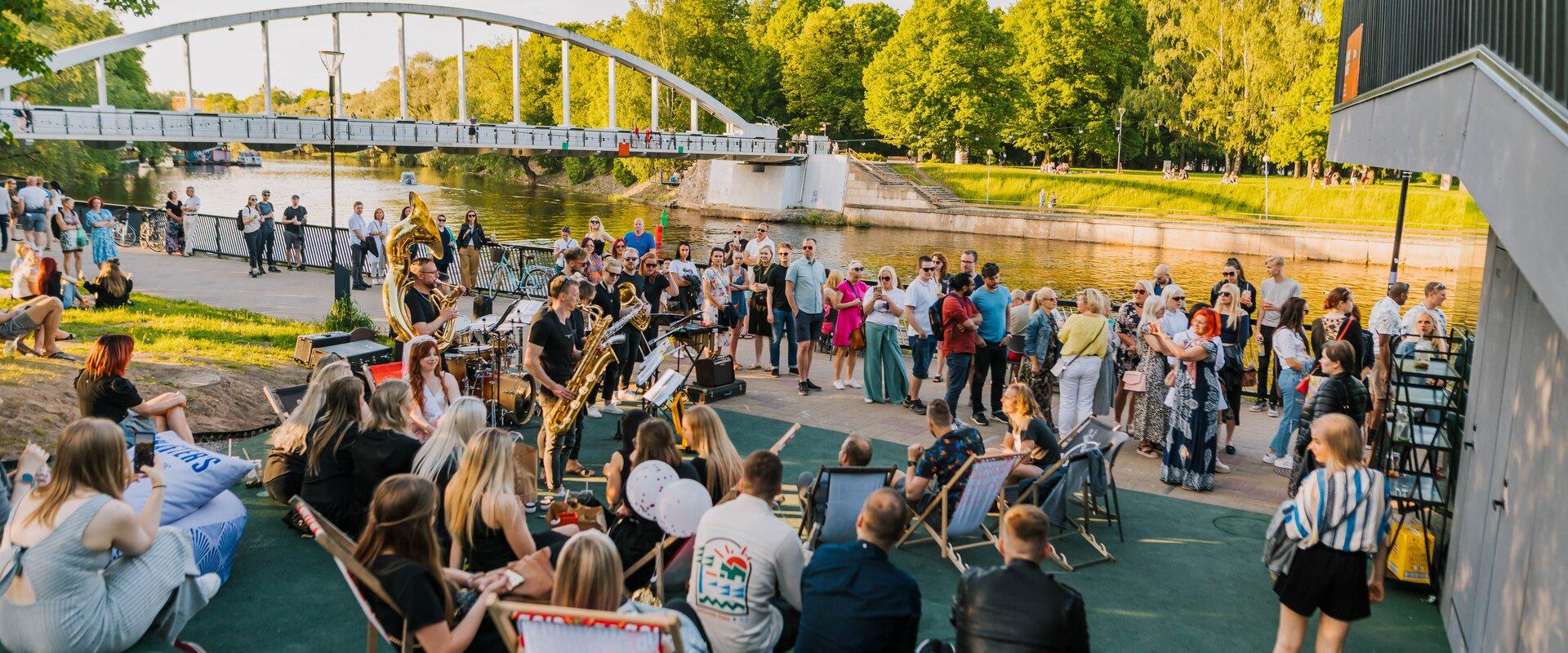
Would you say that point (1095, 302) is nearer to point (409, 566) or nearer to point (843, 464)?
point (843, 464)

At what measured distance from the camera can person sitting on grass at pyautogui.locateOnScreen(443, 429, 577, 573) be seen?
4.74m

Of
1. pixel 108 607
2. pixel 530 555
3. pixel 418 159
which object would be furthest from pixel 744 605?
pixel 418 159

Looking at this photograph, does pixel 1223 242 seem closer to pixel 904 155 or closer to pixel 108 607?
pixel 904 155

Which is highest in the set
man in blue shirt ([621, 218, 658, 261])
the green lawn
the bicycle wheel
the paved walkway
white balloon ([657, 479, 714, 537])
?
the green lawn

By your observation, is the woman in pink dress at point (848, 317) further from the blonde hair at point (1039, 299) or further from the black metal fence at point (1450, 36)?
the black metal fence at point (1450, 36)

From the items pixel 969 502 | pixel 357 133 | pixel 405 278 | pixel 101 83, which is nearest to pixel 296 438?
pixel 405 278

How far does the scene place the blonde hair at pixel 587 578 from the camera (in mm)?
3723

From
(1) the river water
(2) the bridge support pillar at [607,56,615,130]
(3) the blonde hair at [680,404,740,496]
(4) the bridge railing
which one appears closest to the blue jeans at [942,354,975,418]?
(1) the river water

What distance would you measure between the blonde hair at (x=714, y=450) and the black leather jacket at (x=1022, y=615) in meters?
2.03

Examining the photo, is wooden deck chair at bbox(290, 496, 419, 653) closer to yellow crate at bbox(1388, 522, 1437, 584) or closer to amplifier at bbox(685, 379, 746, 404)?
yellow crate at bbox(1388, 522, 1437, 584)

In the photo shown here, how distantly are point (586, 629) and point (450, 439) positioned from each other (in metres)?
2.40

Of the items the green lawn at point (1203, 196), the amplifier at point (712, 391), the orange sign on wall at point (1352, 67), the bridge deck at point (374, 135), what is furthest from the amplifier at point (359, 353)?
the green lawn at point (1203, 196)

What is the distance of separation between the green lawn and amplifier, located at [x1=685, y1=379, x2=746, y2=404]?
3470cm

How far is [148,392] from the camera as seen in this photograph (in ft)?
31.3
